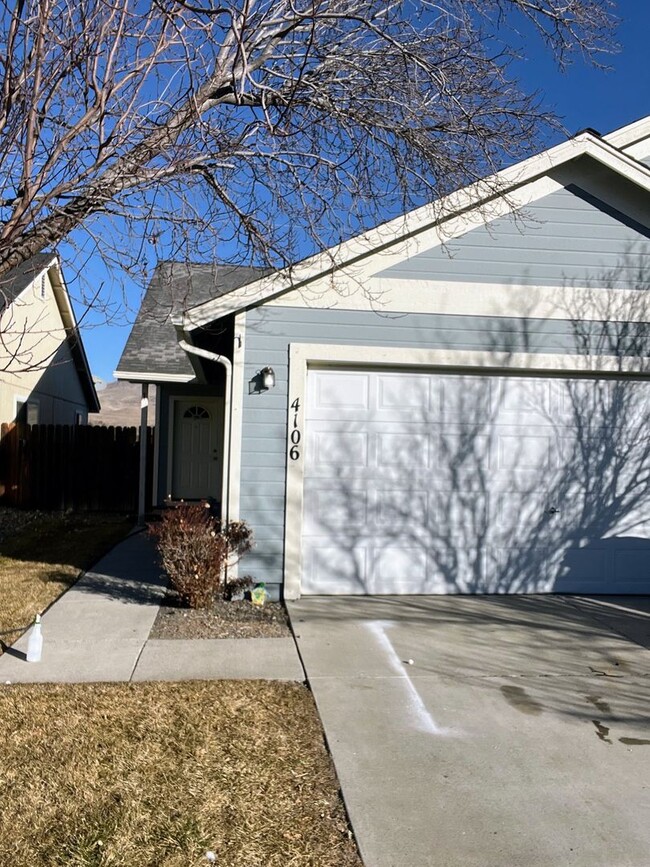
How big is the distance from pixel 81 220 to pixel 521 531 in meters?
5.58

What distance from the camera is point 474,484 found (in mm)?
7902

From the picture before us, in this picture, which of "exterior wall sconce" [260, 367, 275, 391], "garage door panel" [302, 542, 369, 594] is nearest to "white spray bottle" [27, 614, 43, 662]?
"garage door panel" [302, 542, 369, 594]

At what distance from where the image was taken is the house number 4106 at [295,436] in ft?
Result: 24.6

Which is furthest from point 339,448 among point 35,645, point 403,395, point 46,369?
point 46,369

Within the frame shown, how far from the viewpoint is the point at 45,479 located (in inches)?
628

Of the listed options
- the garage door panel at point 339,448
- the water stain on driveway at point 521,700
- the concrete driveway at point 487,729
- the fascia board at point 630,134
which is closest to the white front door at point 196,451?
the garage door panel at point 339,448

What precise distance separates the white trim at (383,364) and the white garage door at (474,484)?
0.17 metres

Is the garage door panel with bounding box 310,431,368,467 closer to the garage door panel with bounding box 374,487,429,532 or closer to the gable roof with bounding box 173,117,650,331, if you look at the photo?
the garage door panel with bounding box 374,487,429,532

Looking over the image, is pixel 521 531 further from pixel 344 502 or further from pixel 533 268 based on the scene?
pixel 533 268

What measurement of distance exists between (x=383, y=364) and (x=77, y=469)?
34.6ft

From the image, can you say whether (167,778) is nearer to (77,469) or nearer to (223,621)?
(223,621)

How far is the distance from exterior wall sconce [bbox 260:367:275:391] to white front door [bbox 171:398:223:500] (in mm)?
7799

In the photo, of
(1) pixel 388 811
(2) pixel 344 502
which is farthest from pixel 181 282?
(1) pixel 388 811

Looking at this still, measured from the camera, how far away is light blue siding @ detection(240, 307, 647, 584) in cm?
750
